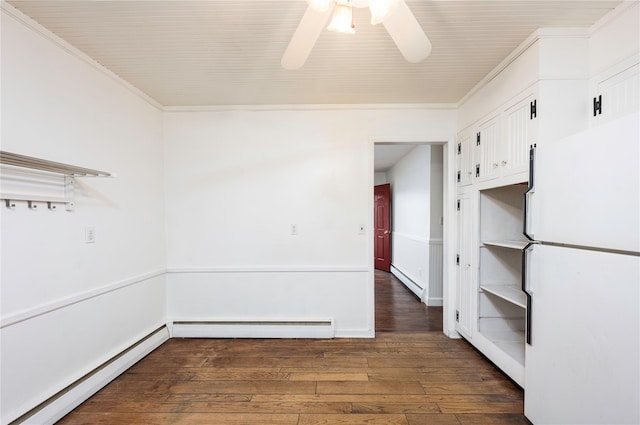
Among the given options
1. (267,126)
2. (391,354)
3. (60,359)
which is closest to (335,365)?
(391,354)

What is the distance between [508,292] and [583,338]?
0.96 m

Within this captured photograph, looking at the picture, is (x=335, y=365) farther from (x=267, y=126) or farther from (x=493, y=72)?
(x=493, y=72)

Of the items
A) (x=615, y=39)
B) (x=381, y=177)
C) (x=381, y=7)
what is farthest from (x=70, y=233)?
(x=381, y=177)

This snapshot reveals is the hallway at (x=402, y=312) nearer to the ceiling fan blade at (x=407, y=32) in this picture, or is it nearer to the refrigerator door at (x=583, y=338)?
the refrigerator door at (x=583, y=338)

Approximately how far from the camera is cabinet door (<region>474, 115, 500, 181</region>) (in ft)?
7.00

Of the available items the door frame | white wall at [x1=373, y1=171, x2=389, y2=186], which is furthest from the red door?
the door frame

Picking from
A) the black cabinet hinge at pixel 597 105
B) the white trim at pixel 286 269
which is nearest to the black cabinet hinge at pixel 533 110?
the black cabinet hinge at pixel 597 105

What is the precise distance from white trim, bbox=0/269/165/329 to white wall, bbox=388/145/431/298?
3597 mm

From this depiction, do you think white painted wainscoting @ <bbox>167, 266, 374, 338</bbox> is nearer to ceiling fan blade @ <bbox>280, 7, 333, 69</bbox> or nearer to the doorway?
the doorway

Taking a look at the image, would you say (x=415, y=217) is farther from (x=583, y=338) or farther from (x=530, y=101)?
(x=583, y=338)

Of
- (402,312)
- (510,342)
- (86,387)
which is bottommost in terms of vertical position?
(402,312)

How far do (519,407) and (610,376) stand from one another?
848mm

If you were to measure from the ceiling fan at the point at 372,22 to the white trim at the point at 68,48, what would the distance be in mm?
1578

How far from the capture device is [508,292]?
2.17m
